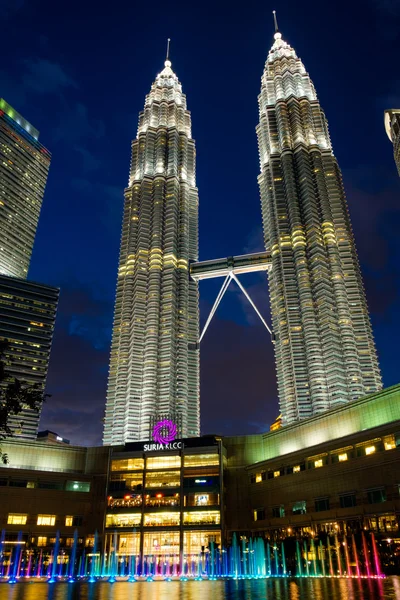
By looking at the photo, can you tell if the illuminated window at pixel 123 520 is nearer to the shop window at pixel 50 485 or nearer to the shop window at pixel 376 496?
the shop window at pixel 50 485

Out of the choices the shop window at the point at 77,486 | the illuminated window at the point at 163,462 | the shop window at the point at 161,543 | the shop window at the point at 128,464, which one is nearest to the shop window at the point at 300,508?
the shop window at the point at 161,543

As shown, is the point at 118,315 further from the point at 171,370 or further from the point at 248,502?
Result: the point at 248,502

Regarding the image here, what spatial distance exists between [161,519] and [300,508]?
3188cm

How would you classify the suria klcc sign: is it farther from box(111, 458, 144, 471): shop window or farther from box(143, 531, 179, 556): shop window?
box(143, 531, 179, 556): shop window

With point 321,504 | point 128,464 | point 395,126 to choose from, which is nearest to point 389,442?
point 321,504

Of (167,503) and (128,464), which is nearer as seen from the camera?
(167,503)

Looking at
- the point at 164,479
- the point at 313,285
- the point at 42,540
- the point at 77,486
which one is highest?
the point at 313,285

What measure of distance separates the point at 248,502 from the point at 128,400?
68170 millimetres

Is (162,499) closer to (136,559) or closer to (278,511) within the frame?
(136,559)

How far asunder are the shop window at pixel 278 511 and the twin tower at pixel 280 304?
5758 cm

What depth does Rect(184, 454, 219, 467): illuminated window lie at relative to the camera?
106 metres

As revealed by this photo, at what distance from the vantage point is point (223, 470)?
347 feet

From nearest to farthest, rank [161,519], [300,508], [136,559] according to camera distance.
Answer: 1. [300,508]
2. [136,559]
3. [161,519]

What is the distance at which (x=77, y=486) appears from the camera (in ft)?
357
